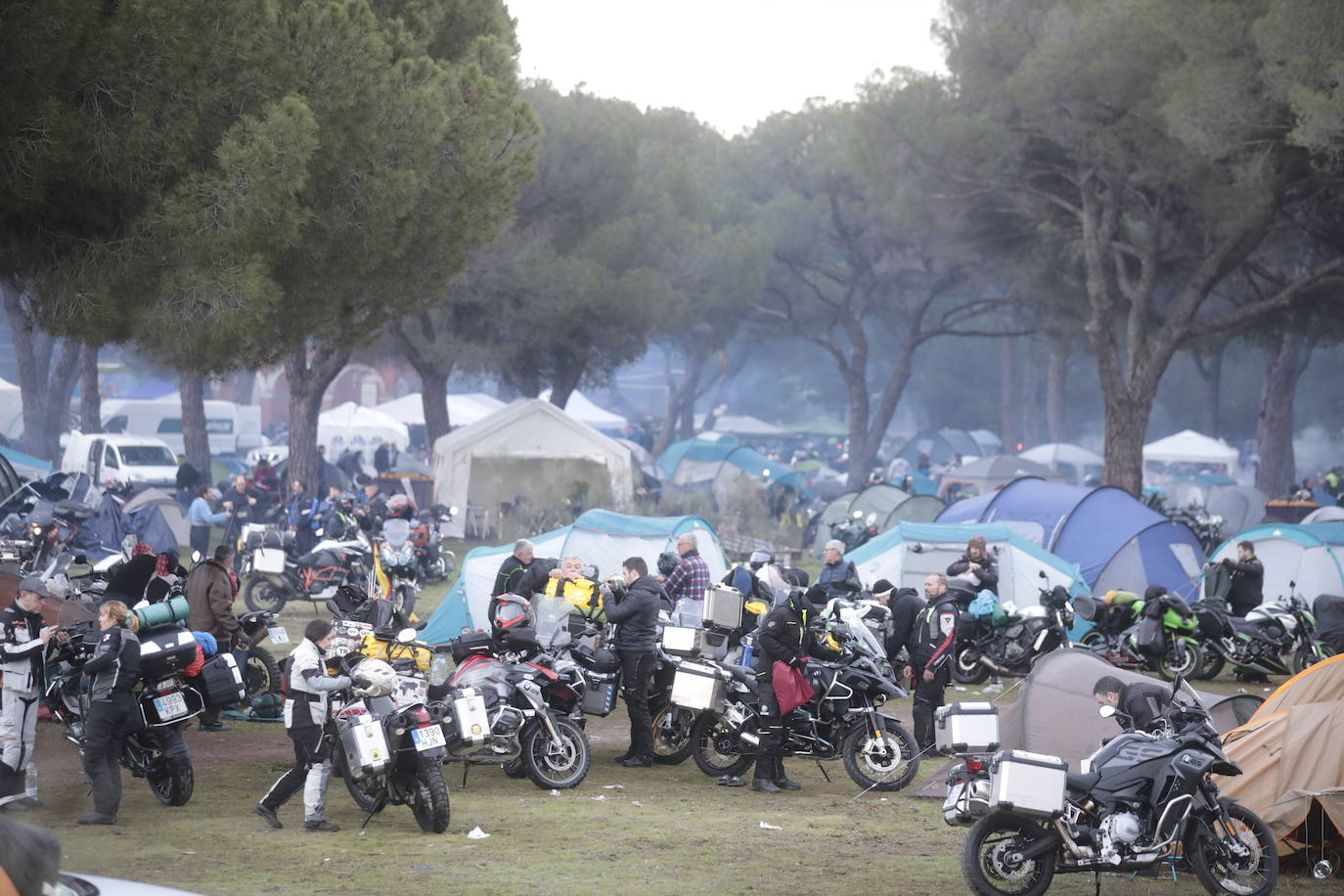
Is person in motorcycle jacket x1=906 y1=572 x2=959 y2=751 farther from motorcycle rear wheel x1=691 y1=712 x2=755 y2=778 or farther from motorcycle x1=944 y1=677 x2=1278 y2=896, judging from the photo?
motorcycle x1=944 y1=677 x2=1278 y2=896

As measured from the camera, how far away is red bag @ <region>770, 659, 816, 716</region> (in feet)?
32.0

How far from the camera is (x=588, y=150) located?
1190 inches

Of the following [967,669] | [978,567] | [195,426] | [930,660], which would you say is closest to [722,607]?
[930,660]

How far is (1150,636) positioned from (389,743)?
9.44 metres

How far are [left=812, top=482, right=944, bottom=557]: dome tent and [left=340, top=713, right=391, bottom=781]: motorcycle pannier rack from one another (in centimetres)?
1714

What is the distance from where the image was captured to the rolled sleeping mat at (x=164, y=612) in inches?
402

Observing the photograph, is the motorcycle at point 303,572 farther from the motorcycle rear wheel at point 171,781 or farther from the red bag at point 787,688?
the red bag at point 787,688

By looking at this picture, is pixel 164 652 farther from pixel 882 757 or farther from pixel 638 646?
pixel 882 757

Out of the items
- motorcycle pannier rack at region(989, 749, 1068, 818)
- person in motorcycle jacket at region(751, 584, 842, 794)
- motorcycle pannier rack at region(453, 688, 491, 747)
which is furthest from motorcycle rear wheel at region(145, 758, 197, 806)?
motorcycle pannier rack at region(989, 749, 1068, 818)

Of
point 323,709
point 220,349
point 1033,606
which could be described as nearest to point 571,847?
point 323,709

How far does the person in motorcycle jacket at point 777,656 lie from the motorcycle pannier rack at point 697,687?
0.30 m

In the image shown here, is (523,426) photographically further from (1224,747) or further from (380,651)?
(1224,747)

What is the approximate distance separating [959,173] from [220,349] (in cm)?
1856

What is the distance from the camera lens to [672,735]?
10648mm
